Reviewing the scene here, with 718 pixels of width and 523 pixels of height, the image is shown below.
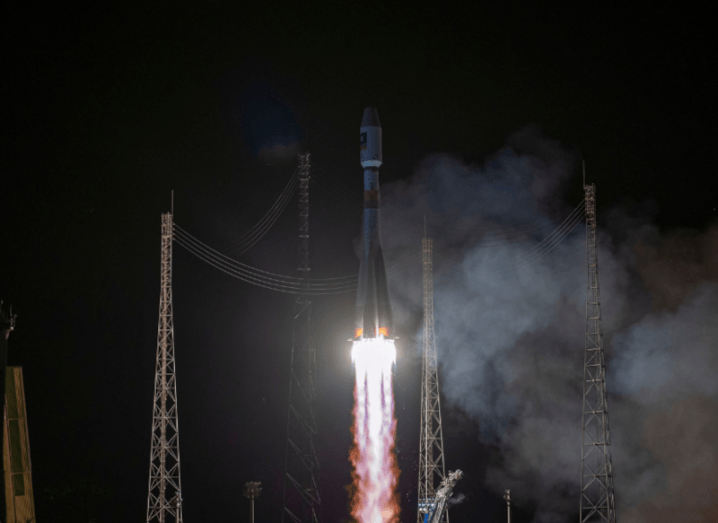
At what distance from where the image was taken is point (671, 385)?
176 ft

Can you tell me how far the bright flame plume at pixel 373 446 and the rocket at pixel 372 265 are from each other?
1.32 metres

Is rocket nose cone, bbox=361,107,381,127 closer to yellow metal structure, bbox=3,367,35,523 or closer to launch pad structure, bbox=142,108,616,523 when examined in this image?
launch pad structure, bbox=142,108,616,523

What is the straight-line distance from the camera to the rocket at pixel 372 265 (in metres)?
39.6

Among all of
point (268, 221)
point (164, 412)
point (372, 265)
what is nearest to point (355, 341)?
point (372, 265)

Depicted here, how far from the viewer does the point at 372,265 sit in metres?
39.9

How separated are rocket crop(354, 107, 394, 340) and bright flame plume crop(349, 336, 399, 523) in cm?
132

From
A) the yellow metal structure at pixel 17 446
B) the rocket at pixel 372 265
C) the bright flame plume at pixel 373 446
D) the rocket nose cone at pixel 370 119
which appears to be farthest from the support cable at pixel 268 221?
the yellow metal structure at pixel 17 446

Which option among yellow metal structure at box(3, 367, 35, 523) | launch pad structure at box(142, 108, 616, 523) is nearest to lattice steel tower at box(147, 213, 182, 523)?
launch pad structure at box(142, 108, 616, 523)

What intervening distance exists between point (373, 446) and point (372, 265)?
367 inches

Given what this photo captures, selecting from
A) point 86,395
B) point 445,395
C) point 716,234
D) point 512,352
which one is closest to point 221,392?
point 86,395

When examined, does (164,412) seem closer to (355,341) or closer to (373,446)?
(355,341)

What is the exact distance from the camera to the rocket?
39625 mm

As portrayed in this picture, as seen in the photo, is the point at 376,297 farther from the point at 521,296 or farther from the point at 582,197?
the point at 582,197

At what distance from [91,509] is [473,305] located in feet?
94.1
